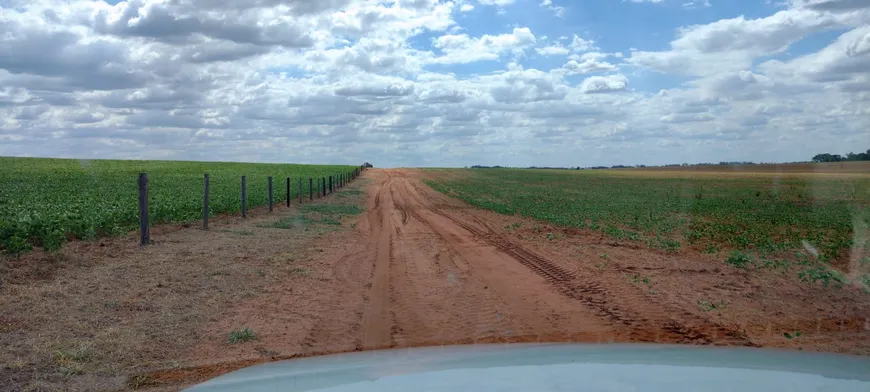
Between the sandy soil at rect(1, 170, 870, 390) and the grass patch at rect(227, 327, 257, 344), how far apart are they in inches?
4.1

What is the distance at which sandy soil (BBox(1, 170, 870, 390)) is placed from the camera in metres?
7.40

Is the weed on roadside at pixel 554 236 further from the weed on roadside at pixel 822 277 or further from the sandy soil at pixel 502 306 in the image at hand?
the weed on roadside at pixel 822 277

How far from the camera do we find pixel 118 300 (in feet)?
29.3

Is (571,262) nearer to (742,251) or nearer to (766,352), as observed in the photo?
(742,251)

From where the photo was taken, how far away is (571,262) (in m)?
13.0

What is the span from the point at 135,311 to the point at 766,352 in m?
7.17

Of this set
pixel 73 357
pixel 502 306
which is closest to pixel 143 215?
pixel 73 357

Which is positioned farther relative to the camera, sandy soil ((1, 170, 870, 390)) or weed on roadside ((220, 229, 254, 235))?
weed on roadside ((220, 229, 254, 235))

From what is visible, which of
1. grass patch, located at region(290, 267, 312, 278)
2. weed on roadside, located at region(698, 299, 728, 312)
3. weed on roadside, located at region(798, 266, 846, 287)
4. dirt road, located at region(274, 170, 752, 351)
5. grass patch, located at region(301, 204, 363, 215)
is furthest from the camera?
grass patch, located at region(301, 204, 363, 215)

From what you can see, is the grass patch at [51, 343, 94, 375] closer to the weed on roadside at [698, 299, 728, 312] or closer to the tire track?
the tire track

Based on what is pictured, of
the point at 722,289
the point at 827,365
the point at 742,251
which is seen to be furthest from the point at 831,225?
the point at 827,365

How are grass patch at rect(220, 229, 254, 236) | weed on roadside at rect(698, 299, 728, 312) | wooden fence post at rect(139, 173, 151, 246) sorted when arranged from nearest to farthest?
weed on roadside at rect(698, 299, 728, 312) < wooden fence post at rect(139, 173, 151, 246) < grass patch at rect(220, 229, 254, 236)

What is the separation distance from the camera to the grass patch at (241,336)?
7469 mm

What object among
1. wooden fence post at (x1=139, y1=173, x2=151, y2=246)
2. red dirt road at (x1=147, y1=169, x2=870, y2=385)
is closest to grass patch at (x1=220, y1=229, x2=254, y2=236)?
wooden fence post at (x1=139, y1=173, x2=151, y2=246)
